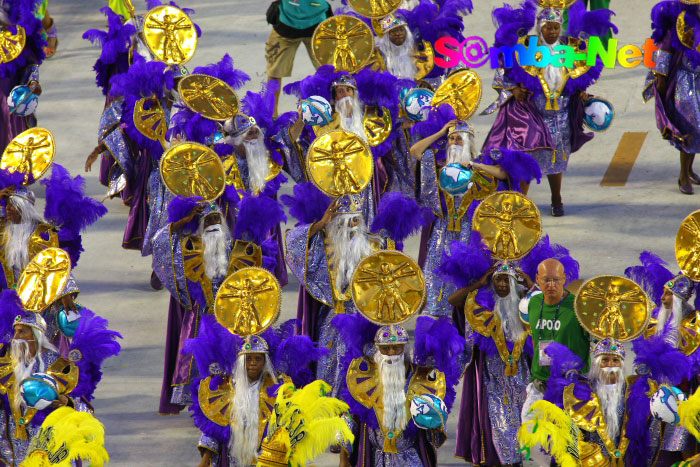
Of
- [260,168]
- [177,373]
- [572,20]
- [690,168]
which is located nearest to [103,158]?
[260,168]

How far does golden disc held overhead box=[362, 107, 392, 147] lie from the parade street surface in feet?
4.53

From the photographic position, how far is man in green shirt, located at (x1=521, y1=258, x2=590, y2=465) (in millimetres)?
8508

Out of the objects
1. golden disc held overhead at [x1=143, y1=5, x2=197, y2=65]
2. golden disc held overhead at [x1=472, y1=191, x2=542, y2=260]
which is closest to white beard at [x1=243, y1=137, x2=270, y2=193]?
golden disc held overhead at [x1=143, y1=5, x2=197, y2=65]

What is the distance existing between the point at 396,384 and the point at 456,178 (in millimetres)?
2164

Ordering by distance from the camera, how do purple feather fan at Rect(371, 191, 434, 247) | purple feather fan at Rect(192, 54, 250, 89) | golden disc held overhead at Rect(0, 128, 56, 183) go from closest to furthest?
purple feather fan at Rect(371, 191, 434, 247), golden disc held overhead at Rect(0, 128, 56, 183), purple feather fan at Rect(192, 54, 250, 89)

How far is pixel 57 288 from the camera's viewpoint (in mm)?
8852

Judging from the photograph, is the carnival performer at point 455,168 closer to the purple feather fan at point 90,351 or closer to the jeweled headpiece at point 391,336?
the jeweled headpiece at point 391,336

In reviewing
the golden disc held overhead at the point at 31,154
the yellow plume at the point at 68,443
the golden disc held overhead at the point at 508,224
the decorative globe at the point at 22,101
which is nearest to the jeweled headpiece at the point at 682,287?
the golden disc held overhead at the point at 508,224

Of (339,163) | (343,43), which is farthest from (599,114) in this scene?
(339,163)

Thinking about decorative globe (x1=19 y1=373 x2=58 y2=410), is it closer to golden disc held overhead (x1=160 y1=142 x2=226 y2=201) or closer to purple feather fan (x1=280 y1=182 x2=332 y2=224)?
golden disc held overhead (x1=160 y1=142 x2=226 y2=201)

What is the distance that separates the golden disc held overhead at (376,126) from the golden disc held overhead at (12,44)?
3.50m

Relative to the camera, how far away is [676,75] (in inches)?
473

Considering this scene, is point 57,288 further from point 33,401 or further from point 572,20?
point 572,20

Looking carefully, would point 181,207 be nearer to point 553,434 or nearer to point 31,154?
point 31,154
